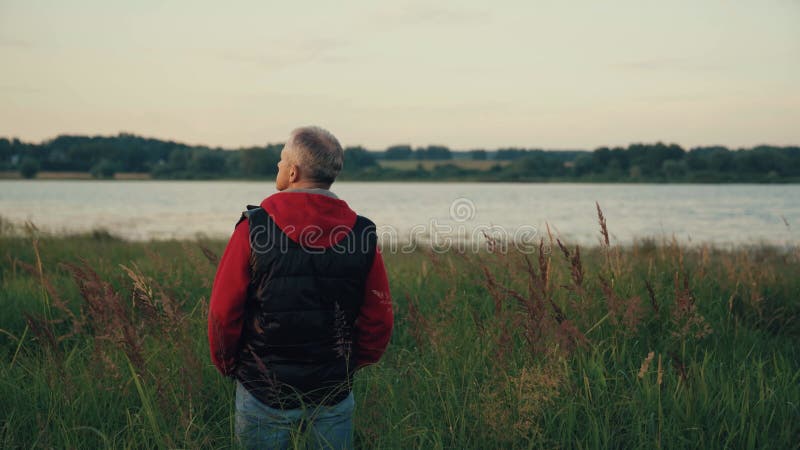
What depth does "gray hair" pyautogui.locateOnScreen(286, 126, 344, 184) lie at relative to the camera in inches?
100

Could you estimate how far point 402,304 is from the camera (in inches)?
246

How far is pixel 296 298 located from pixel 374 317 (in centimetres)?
52

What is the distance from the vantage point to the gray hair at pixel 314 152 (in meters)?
2.54

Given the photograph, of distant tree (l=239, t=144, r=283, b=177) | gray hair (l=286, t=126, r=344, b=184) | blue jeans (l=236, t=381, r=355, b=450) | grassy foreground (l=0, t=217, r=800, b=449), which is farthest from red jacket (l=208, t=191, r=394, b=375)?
distant tree (l=239, t=144, r=283, b=177)

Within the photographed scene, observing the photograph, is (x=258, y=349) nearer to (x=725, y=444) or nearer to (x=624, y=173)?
A: (x=725, y=444)

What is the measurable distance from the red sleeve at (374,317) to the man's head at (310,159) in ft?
1.50

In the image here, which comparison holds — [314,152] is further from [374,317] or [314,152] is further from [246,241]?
[374,317]

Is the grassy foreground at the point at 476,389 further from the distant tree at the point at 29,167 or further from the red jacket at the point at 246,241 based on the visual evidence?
the distant tree at the point at 29,167

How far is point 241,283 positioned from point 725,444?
2.57m

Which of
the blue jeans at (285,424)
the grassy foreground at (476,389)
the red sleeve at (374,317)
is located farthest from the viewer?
the grassy foreground at (476,389)

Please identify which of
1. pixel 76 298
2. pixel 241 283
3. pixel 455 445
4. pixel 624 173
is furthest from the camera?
pixel 624 173

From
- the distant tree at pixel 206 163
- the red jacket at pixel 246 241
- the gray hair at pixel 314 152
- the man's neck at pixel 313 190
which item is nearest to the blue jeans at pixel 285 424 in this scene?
the red jacket at pixel 246 241

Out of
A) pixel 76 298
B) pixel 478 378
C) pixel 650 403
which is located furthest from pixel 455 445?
pixel 76 298

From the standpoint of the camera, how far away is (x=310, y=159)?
254cm
